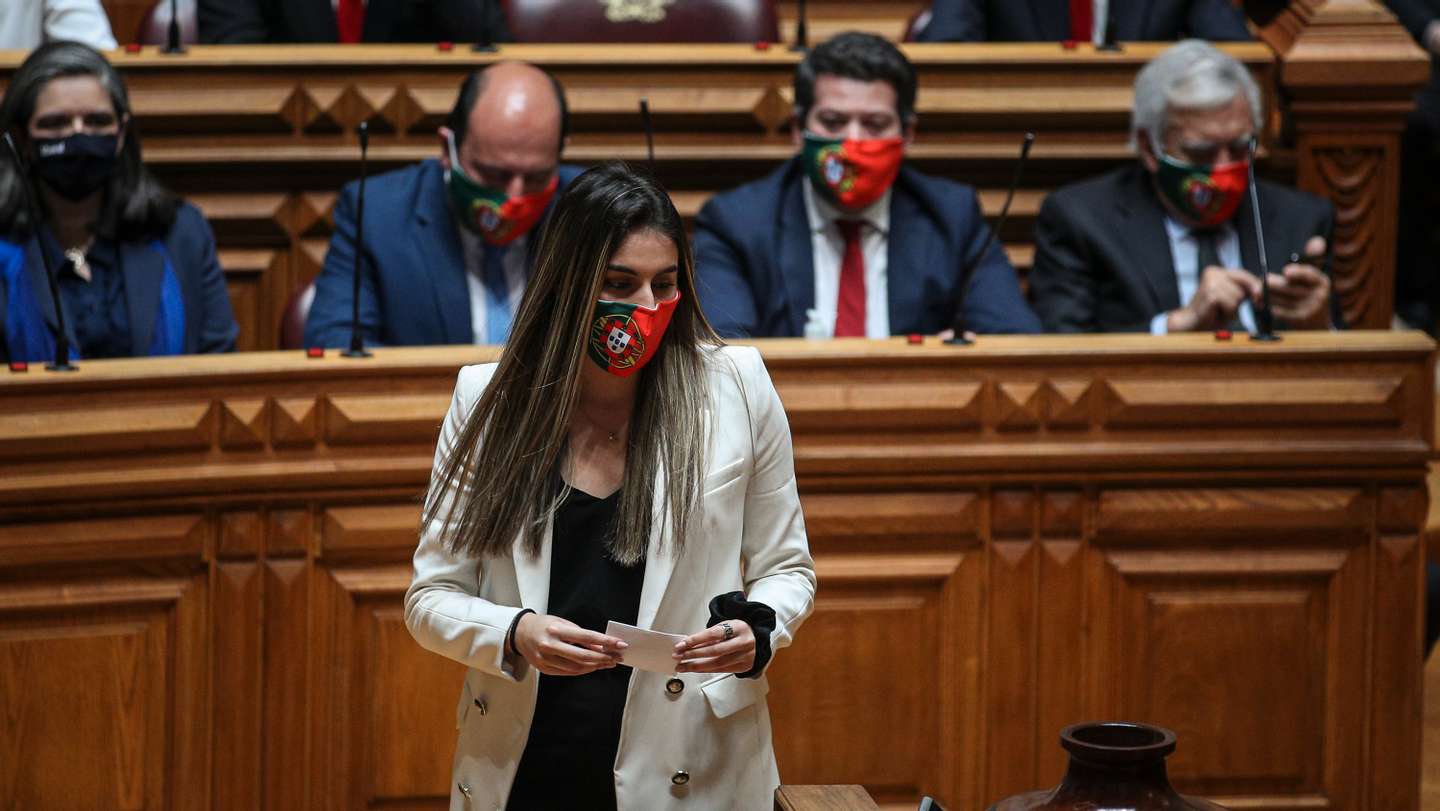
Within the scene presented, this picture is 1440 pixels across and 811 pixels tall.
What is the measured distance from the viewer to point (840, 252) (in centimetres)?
335

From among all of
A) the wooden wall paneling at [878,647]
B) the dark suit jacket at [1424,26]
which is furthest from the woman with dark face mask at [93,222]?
the dark suit jacket at [1424,26]

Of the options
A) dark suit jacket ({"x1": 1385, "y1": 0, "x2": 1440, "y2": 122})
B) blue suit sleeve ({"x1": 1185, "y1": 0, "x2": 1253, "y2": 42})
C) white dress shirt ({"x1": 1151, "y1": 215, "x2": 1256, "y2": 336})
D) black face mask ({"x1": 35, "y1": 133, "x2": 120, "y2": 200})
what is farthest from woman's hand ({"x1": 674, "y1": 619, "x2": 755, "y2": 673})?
dark suit jacket ({"x1": 1385, "y1": 0, "x2": 1440, "y2": 122})

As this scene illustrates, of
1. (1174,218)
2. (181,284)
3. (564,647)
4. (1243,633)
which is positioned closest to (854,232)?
(1174,218)

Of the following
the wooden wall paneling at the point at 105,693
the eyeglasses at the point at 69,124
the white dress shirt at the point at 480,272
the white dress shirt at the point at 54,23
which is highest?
the white dress shirt at the point at 54,23

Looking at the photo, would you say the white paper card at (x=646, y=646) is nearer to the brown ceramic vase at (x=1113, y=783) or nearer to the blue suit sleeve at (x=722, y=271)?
the brown ceramic vase at (x=1113, y=783)

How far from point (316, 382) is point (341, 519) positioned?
190 millimetres

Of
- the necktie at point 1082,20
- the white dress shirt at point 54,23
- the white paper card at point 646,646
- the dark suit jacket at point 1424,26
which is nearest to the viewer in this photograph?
the white paper card at point 646,646

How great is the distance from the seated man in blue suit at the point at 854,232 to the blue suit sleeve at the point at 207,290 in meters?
0.81

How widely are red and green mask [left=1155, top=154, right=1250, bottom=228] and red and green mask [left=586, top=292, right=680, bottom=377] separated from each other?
175cm

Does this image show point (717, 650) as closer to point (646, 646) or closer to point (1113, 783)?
point (646, 646)

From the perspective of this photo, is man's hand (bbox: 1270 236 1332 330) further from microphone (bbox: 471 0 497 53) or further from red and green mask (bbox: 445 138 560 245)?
microphone (bbox: 471 0 497 53)

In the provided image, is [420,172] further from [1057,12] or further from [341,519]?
[1057,12]

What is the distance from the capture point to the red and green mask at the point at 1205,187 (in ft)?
11.0

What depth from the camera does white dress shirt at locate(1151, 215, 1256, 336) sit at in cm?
340
